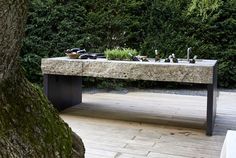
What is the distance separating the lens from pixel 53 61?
4047mm

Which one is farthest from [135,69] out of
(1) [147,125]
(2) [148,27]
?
(2) [148,27]

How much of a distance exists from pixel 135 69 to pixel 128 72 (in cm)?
9

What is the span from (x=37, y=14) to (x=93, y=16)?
43.6 inches

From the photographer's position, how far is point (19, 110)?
109cm

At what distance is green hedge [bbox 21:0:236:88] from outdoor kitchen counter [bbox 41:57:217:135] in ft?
6.81

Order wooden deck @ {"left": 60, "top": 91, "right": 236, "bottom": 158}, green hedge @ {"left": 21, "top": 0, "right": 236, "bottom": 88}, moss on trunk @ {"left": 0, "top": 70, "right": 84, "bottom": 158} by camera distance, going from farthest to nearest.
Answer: green hedge @ {"left": 21, "top": 0, "right": 236, "bottom": 88}, wooden deck @ {"left": 60, "top": 91, "right": 236, "bottom": 158}, moss on trunk @ {"left": 0, "top": 70, "right": 84, "bottom": 158}

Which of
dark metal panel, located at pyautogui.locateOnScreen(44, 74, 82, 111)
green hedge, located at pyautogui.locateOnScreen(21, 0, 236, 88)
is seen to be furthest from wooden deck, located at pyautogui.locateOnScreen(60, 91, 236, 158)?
green hedge, located at pyautogui.locateOnScreen(21, 0, 236, 88)

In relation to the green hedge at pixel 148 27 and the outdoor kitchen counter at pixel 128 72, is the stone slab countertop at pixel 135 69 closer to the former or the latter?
the outdoor kitchen counter at pixel 128 72

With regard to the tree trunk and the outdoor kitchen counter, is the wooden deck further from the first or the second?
the tree trunk

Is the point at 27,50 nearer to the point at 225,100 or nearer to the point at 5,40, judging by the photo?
the point at 225,100

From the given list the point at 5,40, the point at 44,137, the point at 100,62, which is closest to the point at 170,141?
the point at 100,62

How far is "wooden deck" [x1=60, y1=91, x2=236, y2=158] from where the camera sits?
2904mm

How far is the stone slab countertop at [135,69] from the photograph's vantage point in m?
3.46

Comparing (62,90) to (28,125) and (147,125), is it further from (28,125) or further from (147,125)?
(28,125)
